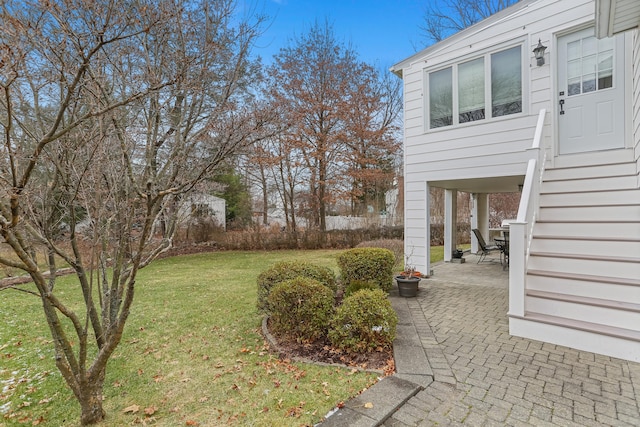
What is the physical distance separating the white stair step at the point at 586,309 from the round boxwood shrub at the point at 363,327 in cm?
180

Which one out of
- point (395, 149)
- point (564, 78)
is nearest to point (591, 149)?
point (564, 78)

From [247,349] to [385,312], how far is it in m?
1.54

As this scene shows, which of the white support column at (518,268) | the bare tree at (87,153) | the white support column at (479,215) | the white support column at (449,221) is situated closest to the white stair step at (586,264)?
the white support column at (518,268)

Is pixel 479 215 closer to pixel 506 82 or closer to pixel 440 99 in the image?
pixel 440 99

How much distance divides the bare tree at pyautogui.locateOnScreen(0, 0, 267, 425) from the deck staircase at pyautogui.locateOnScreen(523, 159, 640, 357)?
12.4ft

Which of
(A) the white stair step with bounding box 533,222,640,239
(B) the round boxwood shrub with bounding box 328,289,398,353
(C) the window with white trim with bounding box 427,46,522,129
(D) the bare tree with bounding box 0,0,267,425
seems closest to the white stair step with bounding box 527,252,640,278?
(A) the white stair step with bounding box 533,222,640,239

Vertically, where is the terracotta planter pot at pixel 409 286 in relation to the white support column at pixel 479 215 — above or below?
below

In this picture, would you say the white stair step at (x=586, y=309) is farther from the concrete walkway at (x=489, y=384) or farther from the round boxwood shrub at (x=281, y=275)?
the round boxwood shrub at (x=281, y=275)

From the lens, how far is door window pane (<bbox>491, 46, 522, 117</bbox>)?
5.71m

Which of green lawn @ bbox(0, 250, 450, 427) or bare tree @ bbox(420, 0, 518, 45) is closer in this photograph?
green lawn @ bbox(0, 250, 450, 427)

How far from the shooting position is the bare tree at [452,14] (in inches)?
555

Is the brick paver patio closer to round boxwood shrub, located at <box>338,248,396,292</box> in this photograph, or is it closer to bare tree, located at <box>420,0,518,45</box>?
round boxwood shrub, located at <box>338,248,396,292</box>

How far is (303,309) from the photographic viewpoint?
11.5ft

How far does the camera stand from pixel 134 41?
455 centimetres
